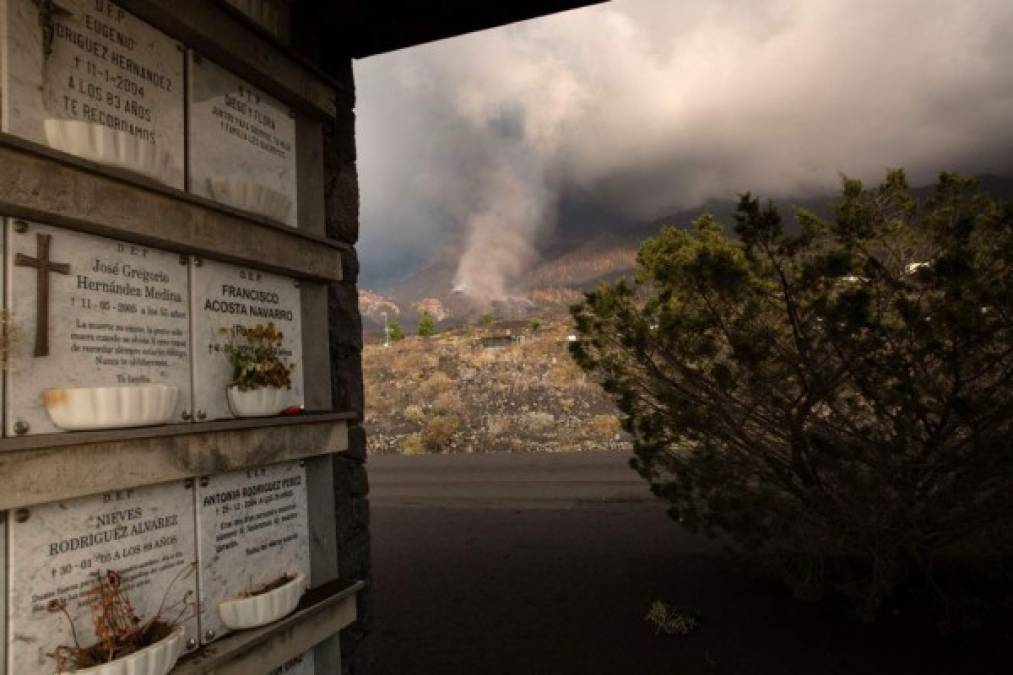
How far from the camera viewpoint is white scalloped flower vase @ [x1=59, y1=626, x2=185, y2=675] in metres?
1.87

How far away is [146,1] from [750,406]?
4084 millimetres

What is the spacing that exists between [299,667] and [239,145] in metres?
2.28

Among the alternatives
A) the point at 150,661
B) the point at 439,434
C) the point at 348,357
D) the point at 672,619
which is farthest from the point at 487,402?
the point at 150,661

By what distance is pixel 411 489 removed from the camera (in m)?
11.0

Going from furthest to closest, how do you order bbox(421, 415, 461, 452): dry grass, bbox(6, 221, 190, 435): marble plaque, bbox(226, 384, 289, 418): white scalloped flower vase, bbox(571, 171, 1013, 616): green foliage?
1. bbox(421, 415, 461, 452): dry grass
2. bbox(571, 171, 1013, 616): green foliage
3. bbox(226, 384, 289, 418): white scalloped flower vase
4. bbox(6, 221, 190, 435): marble plaque

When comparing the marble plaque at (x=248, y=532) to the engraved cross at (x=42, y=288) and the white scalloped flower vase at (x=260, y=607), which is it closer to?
the white scalloped flower vase at (x=260, y=607)

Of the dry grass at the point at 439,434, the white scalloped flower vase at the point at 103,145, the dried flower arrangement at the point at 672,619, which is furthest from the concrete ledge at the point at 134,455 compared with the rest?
the dry grass at the point at 439,434

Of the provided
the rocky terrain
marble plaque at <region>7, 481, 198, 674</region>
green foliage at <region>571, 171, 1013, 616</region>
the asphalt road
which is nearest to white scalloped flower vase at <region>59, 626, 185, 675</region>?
marble plaque at <region>7, 481, 198, 674</region>

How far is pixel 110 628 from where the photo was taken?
6.55ft

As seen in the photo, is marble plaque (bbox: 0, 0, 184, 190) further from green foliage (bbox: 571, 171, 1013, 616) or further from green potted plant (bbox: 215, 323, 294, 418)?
green foliage (bbox: 571, 171, 1013, 616)

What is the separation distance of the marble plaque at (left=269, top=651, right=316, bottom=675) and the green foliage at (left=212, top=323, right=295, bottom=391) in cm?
117

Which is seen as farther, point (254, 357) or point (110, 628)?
point (254, 357)

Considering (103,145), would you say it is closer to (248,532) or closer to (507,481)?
(248,532)

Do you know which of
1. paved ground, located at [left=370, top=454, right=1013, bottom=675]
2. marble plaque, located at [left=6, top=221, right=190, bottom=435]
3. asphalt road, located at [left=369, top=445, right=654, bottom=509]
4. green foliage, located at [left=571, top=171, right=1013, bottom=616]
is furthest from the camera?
asphalt road, located at [left=369, top=445, right=654, bottom=509]
